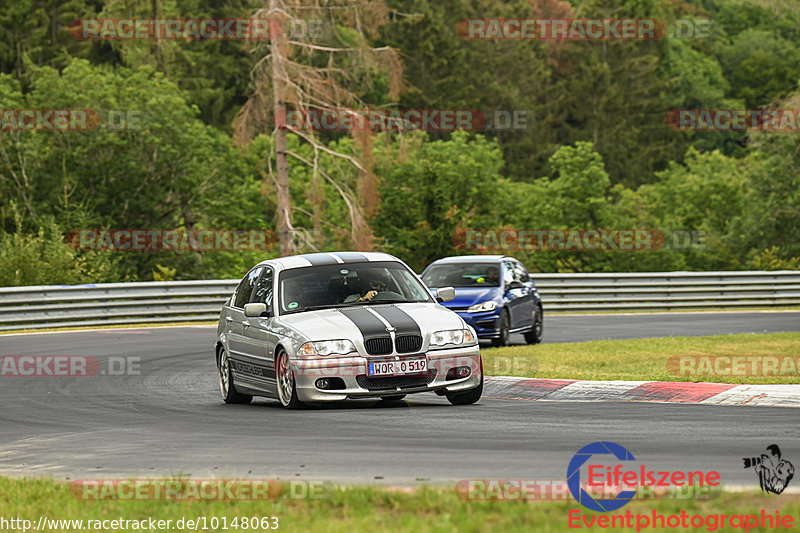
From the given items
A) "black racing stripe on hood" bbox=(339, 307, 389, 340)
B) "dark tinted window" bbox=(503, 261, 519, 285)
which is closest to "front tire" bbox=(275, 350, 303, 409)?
"black racing stripe on hood" bbox=(339, 307, 389, 340)

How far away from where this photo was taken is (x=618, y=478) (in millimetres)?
7613

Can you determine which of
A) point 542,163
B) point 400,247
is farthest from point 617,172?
point 400,247

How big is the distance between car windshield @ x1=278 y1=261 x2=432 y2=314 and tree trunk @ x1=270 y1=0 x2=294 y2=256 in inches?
837

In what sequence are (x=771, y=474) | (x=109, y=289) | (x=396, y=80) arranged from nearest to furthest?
(x=771, y=474)
(x=109, y=289)
(x=396, y=80)

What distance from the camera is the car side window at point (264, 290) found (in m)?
13.7

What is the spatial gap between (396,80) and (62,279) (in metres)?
10.4

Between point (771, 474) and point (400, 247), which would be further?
point (400, 247)

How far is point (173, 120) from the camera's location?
48.0 meters

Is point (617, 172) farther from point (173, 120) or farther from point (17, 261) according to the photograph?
point (17, 261)

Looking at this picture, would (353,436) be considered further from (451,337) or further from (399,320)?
(451,337)

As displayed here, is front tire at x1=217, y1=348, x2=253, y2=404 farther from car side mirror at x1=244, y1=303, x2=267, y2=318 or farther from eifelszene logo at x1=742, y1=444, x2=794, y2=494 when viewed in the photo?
eifelszene logo at x1=742, y1=444, x2=794, y2=494

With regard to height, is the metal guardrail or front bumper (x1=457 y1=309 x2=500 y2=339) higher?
front bumper (x1=457 y1=309 x2=500 y2=339)

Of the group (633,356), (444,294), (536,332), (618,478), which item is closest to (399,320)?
(444,294)

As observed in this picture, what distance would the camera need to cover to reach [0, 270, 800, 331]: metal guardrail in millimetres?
28078
